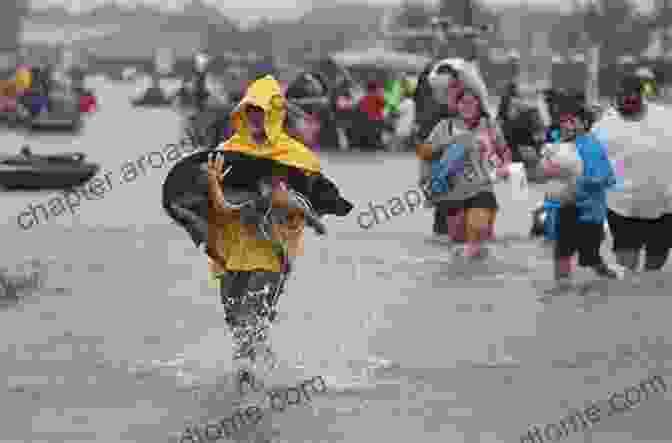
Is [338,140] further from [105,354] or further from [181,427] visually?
[181,427]

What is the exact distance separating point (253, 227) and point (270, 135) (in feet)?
1.72

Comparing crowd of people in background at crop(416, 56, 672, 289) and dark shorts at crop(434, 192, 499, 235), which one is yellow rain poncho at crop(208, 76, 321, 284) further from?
A: dark shorts at crop(434, 192, 499, 235)

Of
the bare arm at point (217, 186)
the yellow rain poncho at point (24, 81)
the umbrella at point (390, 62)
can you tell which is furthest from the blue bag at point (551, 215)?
the umbrella at point (390, 62)

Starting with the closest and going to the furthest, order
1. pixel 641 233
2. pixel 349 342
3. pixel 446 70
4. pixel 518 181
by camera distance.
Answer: pixel 349 342
pixel 641 233
pixel 446 70
pixel 518 181

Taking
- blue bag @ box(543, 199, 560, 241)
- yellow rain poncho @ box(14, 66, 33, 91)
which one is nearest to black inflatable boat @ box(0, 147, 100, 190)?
blue bag @ box(543, 199, 560, 241)

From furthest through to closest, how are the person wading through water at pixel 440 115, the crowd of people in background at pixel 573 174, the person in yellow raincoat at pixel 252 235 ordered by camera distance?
the person wading through water at pixel 440 115
the crowd of people in background at pixel 573 174
the person in yellow raincoat at pixel 252 235

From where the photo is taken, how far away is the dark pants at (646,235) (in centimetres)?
1245

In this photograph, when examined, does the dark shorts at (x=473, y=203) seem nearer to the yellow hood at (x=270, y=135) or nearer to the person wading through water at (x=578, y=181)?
the person wading through water at (x=578, y=181)

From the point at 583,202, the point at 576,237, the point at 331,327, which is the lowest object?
the point at 331,327

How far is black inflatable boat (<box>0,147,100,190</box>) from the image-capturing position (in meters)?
20.5

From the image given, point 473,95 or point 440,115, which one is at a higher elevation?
point 473,95

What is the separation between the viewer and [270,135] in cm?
791

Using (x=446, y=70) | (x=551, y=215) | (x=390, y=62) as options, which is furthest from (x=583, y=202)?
(x=390, y=62)

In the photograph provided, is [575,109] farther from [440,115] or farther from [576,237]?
[440,115]
